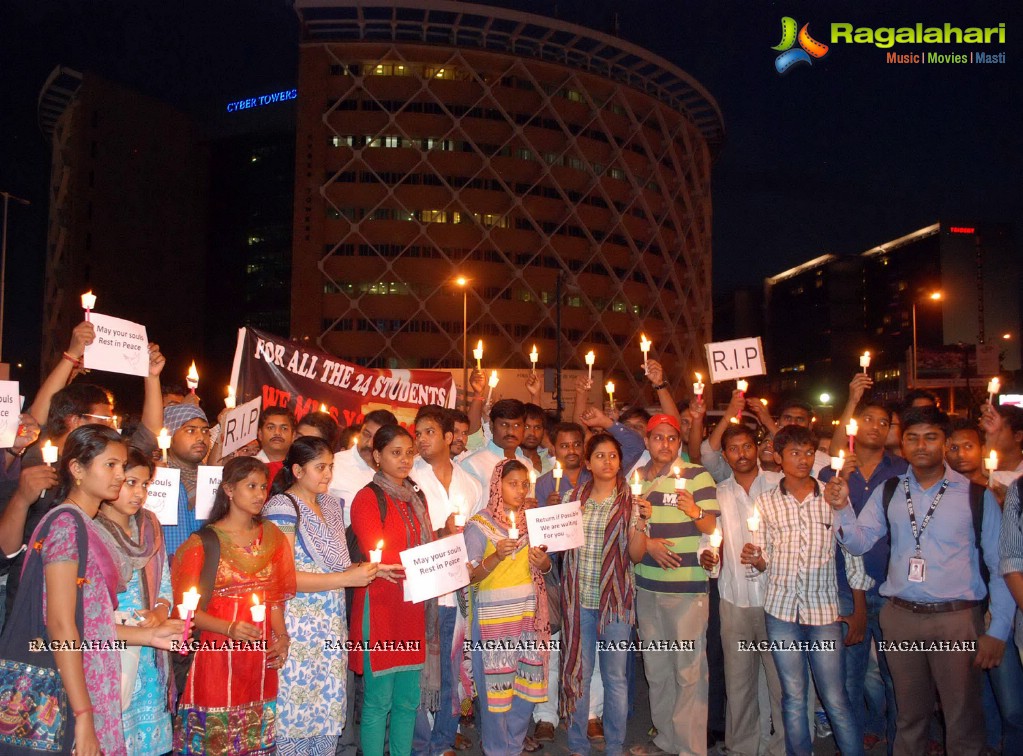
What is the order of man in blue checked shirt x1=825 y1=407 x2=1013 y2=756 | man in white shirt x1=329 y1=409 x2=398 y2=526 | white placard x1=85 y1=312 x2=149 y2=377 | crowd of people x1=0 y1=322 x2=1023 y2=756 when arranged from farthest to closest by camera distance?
man in white shirt x1=329 y1=409 x2=398 y2=526 < white placard x1=85 y1=312 x2=149 y2=377 < man in blue checked shirt x1=825 y1=407 x2=1013 y2=756 < crowd of people x1=0 y1=322 x2=1023 y2=756

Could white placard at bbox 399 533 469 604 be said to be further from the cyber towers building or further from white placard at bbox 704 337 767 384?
the cyber towers building

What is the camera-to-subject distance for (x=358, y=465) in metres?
5.68

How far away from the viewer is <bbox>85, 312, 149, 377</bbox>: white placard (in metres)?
4.60

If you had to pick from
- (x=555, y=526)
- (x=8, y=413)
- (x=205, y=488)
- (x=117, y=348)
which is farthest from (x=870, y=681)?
(x=8, y=413)

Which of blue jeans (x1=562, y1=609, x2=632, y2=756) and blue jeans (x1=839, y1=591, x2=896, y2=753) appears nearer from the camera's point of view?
blue jeans (x1=562, y1=609, x2=632, y2=756)

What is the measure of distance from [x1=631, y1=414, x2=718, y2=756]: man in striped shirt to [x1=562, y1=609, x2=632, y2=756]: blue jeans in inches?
8.4

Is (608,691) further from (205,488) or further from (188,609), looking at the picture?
(188,609)

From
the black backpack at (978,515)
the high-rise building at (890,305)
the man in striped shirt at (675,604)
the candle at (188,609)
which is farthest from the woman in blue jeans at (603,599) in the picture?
the high-rise building at (890,305)

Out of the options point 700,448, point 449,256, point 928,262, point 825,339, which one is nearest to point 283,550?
point 700,448

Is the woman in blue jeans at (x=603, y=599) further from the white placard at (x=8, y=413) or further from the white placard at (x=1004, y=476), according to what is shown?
the white placard at (x=8, y=413)

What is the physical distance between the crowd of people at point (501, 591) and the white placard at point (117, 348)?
131 millimetres

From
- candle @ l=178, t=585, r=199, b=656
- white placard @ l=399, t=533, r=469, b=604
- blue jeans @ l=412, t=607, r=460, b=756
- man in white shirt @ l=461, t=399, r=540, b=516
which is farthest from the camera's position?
man in white shirt @ l=461, t=399, r=540, b=516

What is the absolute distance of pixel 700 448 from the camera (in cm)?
621

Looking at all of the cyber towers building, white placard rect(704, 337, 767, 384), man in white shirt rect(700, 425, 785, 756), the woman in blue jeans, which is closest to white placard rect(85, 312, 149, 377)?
the woman in blue jeans
